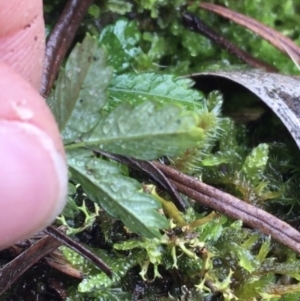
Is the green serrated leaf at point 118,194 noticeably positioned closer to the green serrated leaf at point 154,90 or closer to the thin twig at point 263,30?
the green serrated leaf at point 154,90

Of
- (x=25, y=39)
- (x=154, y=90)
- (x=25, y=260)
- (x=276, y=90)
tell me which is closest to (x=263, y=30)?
(x=276, y=90)

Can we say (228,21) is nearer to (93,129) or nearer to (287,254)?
(287,254)

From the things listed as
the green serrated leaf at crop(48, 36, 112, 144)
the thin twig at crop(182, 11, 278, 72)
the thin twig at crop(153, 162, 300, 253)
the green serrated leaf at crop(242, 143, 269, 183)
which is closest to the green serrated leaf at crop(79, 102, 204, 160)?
the green serrated leaf at crop(48, 36, 112, 144)

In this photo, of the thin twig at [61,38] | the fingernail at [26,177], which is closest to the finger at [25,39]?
the thin twig at [61,38]

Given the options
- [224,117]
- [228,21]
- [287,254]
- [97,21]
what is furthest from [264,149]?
[97,21]

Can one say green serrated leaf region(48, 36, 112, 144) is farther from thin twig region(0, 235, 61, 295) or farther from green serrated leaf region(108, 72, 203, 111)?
green serrated leaf region(108, 72, 203, 111)

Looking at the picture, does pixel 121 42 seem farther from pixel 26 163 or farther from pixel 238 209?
pixel 26 163
